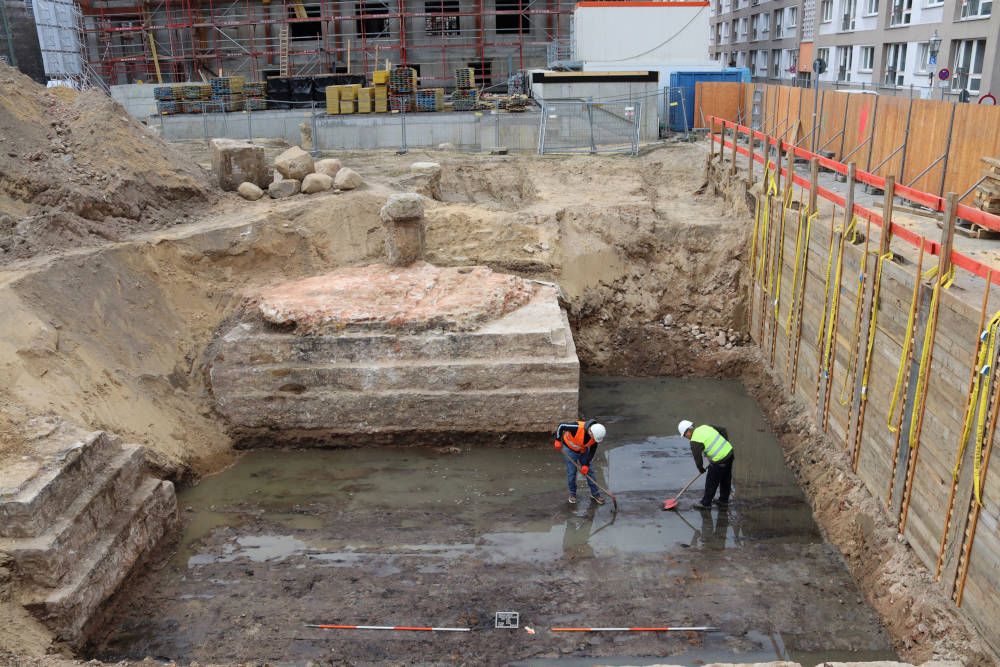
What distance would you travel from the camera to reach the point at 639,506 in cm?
920

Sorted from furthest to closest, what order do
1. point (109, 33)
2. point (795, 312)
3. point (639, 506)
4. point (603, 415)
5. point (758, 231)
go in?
point (109, 33) < point (758, 231) < point (603, 415) < point (795, 312) < point (639, 506)

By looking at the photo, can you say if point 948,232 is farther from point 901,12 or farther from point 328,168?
point 901,12

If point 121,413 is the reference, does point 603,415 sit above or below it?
below

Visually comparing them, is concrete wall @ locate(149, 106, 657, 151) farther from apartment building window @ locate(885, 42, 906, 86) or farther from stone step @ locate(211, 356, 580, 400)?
stone step @ locate(211, 356, 580, 400)

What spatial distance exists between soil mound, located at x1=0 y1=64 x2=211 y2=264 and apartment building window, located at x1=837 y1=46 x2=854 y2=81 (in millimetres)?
24306

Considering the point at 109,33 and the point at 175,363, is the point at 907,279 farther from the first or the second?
the point at 109,33

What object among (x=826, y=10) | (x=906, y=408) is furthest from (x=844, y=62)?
(x=906, y=408)

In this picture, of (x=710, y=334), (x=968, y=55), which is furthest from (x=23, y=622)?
(x=968, y=55)

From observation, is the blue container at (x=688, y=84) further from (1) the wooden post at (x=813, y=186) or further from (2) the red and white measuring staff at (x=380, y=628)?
(2) the red and white measuring staff at (x=380, y=628)

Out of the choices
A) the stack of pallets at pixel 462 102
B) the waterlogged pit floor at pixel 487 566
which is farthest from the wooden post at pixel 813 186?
the stack of pallets at pixel 462 102

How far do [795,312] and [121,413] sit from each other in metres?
9.25

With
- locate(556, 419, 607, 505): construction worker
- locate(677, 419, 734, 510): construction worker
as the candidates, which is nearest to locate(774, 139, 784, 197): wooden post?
locate(677, 419, 734, 510): construction worker

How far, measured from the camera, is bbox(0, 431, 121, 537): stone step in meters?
6.59

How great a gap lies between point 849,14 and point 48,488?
1198 inches
